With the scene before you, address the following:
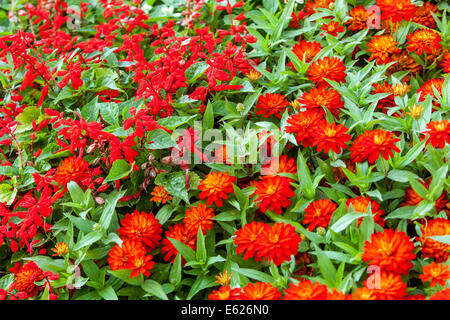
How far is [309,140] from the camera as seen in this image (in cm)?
145

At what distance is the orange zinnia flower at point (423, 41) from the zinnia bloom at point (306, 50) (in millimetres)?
309

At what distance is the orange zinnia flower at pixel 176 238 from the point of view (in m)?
1.38

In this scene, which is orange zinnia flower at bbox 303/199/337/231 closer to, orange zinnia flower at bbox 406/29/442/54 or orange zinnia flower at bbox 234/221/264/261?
orange zinnia flower at bbox 234/221/264/261

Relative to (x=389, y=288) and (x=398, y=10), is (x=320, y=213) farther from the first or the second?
(x=398, y=10)

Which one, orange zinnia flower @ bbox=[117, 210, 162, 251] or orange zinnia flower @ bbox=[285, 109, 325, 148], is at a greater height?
orange zinnia flower @ bbox=[285, 109, 325, 148]

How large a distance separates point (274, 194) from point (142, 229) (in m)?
0.37

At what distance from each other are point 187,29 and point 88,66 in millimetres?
406

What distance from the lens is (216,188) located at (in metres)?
1.39

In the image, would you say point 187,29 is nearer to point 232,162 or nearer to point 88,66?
point 88,66

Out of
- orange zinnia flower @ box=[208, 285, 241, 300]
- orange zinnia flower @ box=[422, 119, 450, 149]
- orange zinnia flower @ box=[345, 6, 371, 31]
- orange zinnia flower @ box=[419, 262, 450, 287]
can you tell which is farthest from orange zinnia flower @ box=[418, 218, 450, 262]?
orange zinnia flower @ box=[345, 6, 371, 31]

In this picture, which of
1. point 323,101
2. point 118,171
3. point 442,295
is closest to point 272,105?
point 323,101

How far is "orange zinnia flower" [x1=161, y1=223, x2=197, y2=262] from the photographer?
1380 mm

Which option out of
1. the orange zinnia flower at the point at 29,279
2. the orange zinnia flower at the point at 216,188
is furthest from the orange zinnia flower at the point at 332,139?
the orange zinnia flower at the point at 29,279

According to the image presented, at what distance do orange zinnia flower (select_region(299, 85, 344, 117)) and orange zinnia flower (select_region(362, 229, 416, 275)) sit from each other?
19.4 inches
